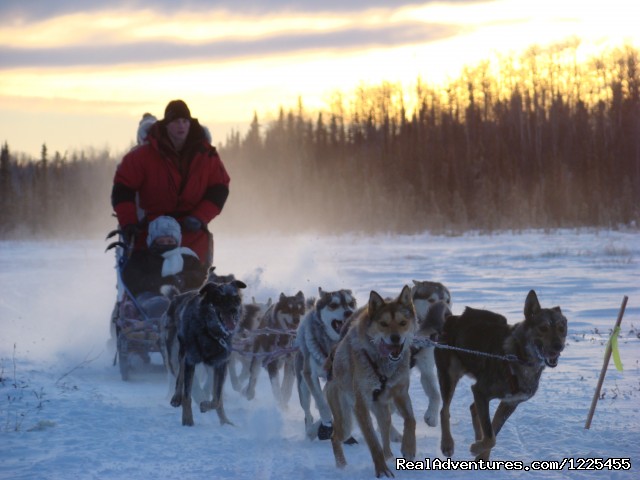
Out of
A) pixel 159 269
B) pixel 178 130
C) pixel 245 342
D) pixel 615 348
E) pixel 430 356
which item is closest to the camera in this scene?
pixel 615 348

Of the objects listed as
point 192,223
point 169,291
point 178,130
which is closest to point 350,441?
point 169,291

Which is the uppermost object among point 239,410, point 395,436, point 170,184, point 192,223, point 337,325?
point 170,184

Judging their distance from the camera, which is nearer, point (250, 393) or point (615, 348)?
point (615, 348)

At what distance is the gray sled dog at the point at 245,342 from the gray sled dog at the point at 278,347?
116 mm

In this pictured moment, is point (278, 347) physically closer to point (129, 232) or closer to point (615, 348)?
point (129, 232)

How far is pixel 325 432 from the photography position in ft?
17.9

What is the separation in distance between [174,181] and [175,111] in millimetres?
640

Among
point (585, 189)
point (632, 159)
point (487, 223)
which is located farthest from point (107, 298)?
point (632, 159)

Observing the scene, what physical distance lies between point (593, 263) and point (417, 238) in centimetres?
1351

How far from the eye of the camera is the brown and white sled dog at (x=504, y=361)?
478 centimetres

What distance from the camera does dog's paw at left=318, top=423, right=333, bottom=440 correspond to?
5.46 meters

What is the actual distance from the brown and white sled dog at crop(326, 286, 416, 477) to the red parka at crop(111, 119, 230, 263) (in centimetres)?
351

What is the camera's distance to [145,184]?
820 cm

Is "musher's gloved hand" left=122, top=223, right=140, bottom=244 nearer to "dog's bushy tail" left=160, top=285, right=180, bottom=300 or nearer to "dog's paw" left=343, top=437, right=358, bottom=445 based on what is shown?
"dog's bushy tail" left=160, top=285, right=180, bottom=300
